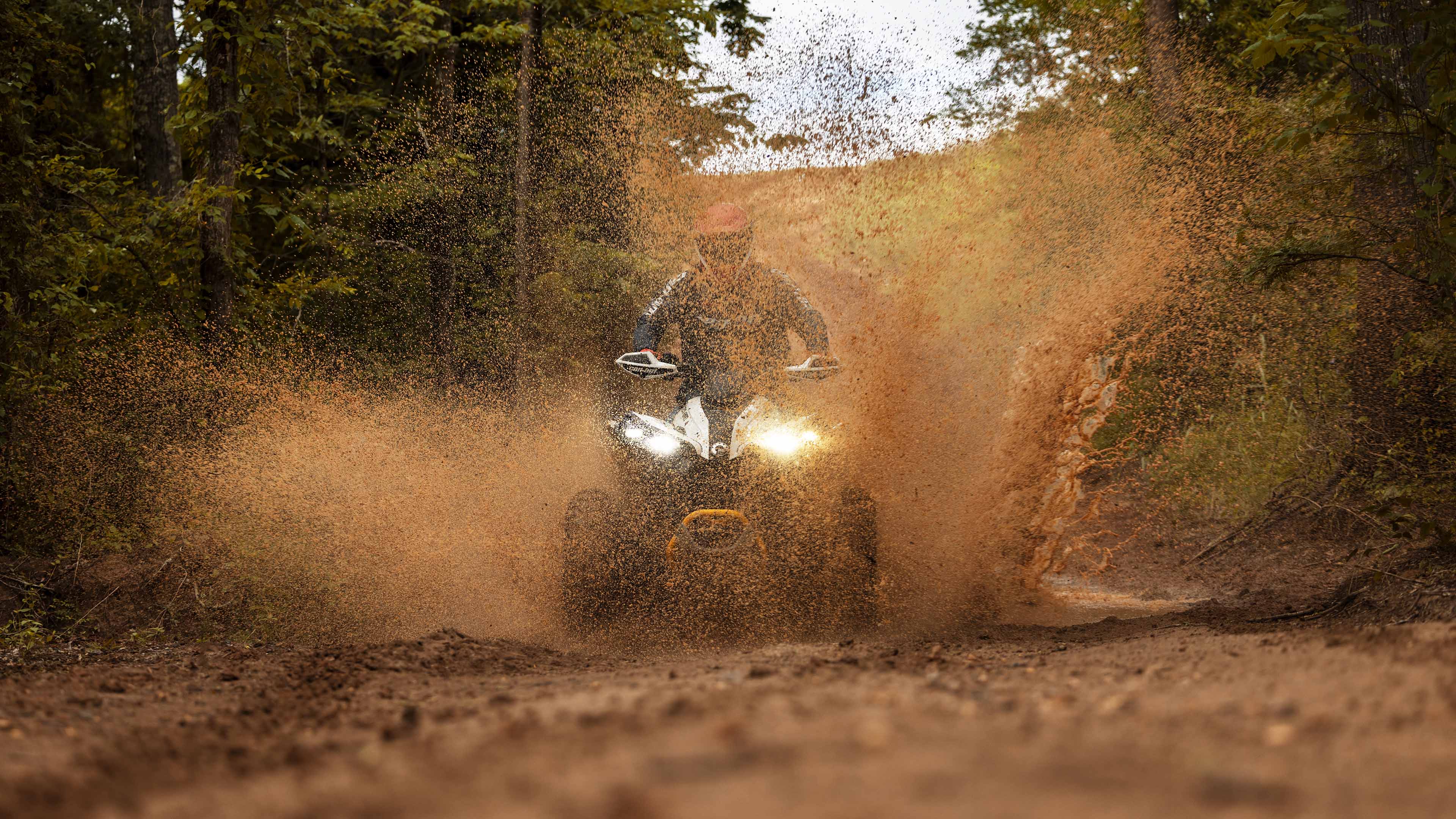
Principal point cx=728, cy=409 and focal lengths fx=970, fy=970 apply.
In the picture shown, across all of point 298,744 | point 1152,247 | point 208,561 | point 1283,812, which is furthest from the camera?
point 1152,247

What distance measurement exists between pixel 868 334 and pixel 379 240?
1081 cm

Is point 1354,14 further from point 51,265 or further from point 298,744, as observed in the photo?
point 51,265

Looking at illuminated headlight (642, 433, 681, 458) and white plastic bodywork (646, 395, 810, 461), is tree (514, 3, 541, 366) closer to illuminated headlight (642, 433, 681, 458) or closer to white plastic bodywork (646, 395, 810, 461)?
white plastic bodywork (646, 395, 810, 461)

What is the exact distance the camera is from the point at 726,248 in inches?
285

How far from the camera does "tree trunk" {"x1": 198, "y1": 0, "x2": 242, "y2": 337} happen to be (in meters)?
10.9

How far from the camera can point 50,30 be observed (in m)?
9.66

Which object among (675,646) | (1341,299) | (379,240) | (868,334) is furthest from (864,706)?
(379,240)

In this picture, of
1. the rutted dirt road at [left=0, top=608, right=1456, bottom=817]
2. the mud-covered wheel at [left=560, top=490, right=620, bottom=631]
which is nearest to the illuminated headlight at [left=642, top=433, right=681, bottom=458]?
the mud-covered wheel at [left=560, top=490, right=620, bottom=631]

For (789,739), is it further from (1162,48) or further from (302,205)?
(302,205)

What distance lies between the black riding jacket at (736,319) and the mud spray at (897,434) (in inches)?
19.0

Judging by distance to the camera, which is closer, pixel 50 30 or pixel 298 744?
pixel 298 744

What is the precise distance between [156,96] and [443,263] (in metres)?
6.91

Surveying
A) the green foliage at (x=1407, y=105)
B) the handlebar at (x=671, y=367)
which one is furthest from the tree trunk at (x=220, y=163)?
the green foliage at (x=1407, y=105)

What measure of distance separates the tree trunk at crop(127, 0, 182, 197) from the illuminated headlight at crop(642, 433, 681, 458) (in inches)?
598
